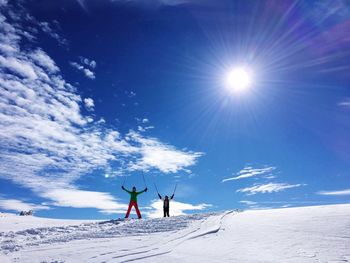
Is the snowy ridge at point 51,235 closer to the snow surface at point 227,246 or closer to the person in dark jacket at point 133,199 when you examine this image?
the snow surface at point 227,246

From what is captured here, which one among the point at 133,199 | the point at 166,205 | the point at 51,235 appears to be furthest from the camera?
the point at 166,205

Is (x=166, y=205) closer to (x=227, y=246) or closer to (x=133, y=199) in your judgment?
(x=133, y=199)

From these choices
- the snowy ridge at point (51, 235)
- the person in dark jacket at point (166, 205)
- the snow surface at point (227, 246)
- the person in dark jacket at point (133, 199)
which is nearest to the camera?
the snow surface at point (227, 246)

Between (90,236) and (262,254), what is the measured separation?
576 cm

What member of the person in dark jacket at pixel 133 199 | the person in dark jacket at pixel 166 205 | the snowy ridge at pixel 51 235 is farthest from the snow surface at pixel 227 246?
the person in dark jacket at pixel 166 205

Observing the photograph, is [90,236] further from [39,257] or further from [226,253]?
[226,253]

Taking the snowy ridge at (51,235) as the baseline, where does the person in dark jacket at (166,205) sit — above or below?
above

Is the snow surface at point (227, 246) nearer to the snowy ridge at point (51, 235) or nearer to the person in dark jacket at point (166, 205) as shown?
the snowy ridge at point (51, 235)

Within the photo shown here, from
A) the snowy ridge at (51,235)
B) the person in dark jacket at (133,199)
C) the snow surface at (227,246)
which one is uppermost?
the person in dark jacket at (133,199)

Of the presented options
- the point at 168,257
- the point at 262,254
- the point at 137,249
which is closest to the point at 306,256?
the point at 262,254

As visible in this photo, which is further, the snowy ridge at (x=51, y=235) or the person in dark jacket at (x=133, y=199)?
the person in dark jacket at (x=133, y=199)

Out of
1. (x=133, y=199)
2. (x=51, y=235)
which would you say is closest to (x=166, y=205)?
(x=133, y=199)

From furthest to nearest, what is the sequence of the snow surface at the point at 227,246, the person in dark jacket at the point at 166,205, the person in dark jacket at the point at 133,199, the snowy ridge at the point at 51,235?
the person in dark jacket at the point at 166,205 → the person in dark jacket at the point at 133,199 → the snowy ridge at the point at 51,235 → the snow surface at the point at 227,246

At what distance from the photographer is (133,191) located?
19469mm
